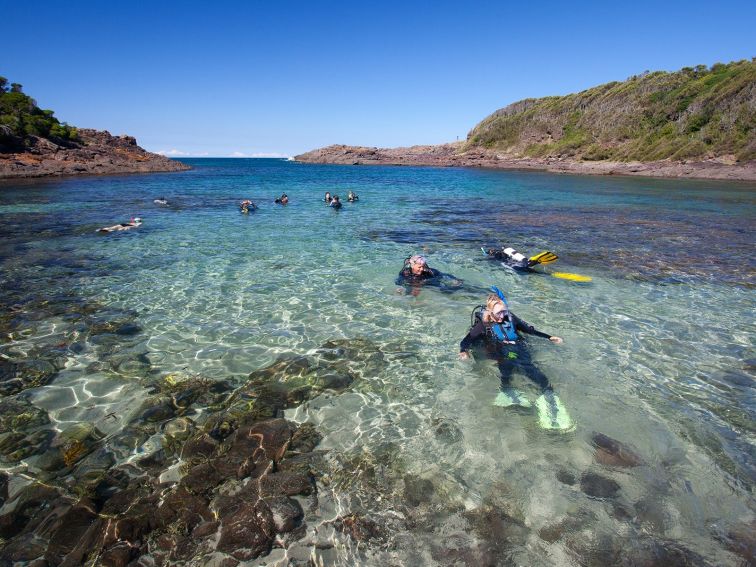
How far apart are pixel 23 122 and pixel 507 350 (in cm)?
7549

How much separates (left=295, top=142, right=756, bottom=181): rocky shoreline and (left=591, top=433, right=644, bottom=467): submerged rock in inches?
2434

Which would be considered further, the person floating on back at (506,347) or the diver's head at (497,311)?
the diver's head at (497,311)

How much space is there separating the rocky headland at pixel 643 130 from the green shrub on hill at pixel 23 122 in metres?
83.2

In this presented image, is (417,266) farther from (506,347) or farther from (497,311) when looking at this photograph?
(506,347)

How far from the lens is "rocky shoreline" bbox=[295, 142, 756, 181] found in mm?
53562

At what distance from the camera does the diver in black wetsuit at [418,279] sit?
12688 millimetres

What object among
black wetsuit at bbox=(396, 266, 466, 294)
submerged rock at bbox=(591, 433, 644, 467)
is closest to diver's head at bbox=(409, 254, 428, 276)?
black wetsuit at bbox=(396, 266, 466, 294)

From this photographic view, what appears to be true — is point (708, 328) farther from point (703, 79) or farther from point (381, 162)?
point (381, 162)

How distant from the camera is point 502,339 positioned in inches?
319

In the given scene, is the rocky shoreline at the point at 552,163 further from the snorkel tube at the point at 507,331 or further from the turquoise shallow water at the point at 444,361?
the snorkel tube at the point at 507,331

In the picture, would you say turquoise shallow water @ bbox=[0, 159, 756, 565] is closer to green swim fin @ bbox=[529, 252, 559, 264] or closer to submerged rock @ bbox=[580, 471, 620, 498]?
submerged rock @ bbox=[580, 471, 620, 498]

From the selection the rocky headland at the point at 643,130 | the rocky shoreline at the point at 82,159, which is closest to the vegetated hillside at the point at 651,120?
the rocky headland at the point at 643,130

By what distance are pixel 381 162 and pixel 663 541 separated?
137094mm

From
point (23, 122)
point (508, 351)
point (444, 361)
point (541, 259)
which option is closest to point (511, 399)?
point (508, 351)
